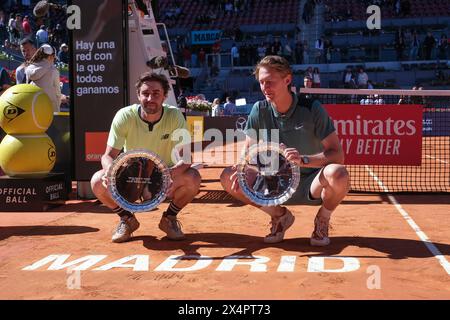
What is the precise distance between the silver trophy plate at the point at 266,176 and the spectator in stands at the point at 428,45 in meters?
24.1

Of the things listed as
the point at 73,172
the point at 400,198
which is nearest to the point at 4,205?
the point at 73,172

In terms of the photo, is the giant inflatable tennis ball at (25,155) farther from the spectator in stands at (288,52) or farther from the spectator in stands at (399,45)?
the spectator in stands at (399,45)

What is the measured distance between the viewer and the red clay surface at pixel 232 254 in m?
3.67

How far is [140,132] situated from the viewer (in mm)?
5117

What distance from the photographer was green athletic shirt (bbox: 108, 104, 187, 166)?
5090 millimetres

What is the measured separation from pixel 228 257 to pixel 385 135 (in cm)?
484

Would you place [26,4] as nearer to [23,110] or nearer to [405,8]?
[405,8]

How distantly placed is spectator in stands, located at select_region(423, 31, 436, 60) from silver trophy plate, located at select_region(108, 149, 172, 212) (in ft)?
80.3

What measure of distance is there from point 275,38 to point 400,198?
2300cm

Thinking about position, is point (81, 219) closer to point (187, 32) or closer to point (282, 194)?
point (282, 194)

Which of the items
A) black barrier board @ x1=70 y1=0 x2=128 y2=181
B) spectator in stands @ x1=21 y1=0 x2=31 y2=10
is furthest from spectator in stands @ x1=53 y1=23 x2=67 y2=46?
black barrier board @ x1=70 y1=0 x2=128 y2=181

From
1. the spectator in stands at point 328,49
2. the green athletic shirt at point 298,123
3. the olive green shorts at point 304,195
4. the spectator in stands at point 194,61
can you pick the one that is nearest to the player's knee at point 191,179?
the green athletic shirt at point 298,123

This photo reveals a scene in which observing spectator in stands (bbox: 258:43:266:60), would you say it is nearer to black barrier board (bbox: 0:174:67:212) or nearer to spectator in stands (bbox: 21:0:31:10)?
spectator in stands (bbox: 21:0:31:10)

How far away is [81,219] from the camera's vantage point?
6.42 metres
